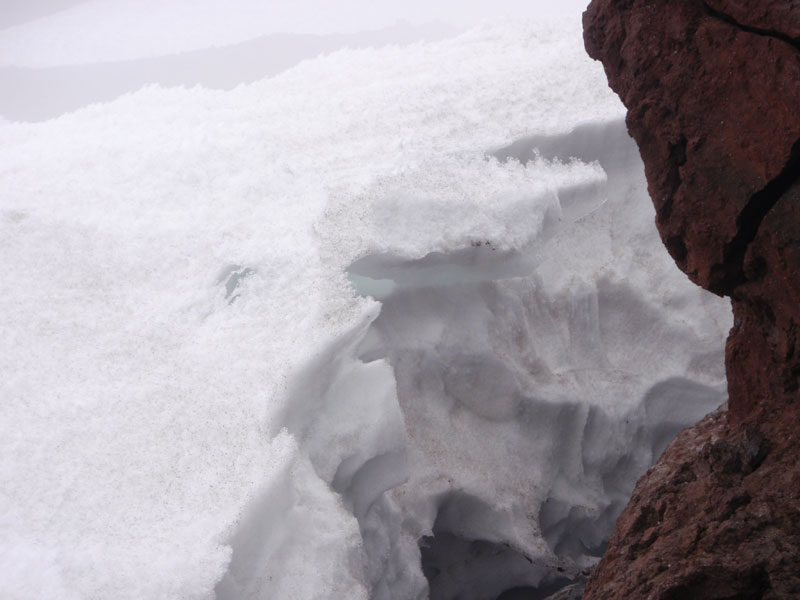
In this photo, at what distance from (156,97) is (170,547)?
3975 mm

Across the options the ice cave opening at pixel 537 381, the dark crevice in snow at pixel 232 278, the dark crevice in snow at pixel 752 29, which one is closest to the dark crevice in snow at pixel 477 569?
the ice cave opening at pixel 537 381

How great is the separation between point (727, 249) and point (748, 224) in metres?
0.10

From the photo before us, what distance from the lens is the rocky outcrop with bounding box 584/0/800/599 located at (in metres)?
1.92

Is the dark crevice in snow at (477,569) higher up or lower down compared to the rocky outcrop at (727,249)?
lower down

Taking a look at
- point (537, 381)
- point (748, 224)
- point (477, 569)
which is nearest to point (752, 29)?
point (748, 224)

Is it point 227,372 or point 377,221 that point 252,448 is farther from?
point 377,221

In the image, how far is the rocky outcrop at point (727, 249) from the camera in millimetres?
1915

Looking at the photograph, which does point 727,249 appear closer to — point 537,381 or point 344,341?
point 344,341

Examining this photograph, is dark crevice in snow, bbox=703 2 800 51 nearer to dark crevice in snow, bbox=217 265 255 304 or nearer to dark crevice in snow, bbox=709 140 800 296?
dark crevice in snow, bbox=709 140 800 296

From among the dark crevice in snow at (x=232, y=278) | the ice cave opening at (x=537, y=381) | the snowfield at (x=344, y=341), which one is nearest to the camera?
the snowfield at (x=344, y=341)

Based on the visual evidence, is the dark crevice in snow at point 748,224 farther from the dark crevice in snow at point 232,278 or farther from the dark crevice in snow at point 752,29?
the dark crevice in snow at point 232,278

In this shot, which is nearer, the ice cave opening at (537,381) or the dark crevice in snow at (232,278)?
the dark crevice in snow at (232,278)

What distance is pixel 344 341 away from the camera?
3131 millimetres

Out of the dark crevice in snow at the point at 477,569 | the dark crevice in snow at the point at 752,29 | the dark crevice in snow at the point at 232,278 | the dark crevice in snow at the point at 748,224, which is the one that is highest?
the dark crevice in snow at the point at 752,29
